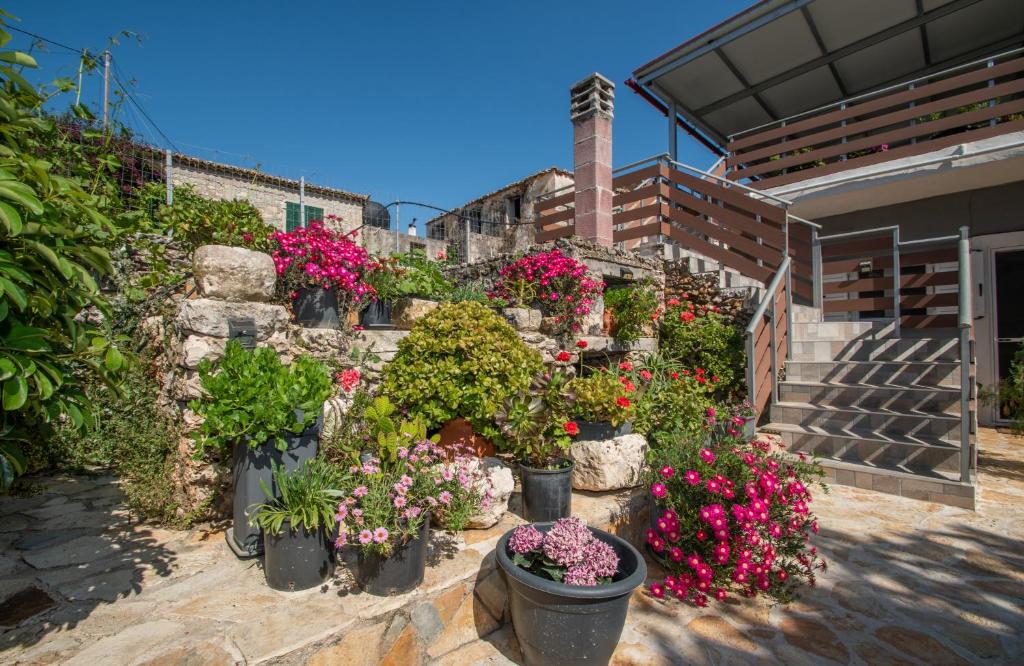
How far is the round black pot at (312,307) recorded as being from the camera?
396 cm

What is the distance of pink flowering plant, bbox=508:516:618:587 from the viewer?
2182mm

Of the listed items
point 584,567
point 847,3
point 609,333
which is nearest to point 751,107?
point 847,3

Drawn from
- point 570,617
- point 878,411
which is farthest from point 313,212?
point 570,617

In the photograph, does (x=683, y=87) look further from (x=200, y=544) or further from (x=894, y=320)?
(x=200, y=544)

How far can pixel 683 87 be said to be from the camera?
10.1 metres

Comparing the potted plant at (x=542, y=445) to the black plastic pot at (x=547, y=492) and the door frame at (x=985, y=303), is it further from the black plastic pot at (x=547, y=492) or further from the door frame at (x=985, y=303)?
the door frame at (x=985, y=303)

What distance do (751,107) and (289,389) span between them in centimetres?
1177

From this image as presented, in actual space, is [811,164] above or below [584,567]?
above

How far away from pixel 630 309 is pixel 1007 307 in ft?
20.3

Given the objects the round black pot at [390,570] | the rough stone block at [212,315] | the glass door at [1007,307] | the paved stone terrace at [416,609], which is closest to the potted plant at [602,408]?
the paved stone terrace at [416,609]

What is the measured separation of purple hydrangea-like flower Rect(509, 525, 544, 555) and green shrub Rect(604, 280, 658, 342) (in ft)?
13.7

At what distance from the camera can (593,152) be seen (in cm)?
672

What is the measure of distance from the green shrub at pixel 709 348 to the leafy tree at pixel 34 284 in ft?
19.9

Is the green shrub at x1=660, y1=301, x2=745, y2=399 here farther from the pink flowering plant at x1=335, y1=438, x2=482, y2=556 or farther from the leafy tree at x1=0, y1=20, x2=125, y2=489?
the leafy tree at x1=0, y1=20, x2=125, y2=489
